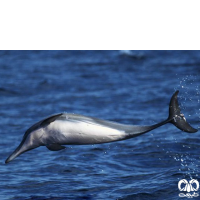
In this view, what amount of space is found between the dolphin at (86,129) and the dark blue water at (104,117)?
186 cm

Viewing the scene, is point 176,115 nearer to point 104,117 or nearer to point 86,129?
point 86,129

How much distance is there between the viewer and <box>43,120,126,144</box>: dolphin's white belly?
970cm

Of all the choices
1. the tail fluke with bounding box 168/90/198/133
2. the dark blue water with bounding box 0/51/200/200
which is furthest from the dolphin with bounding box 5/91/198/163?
the dark blue water with bounding box 0/51/200/200

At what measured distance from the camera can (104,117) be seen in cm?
1886

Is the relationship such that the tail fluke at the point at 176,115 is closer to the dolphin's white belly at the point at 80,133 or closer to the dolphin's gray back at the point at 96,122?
the dolphin's gray back at the point at 96,122

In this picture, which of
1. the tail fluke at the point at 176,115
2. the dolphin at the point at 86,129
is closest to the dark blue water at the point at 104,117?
the dolphin at the point at 86,129

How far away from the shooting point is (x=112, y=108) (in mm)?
20297

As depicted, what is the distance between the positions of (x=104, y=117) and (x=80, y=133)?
9.15 meters

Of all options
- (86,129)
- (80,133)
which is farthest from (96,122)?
(80,133)

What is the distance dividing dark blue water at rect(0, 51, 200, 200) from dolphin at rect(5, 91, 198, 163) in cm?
186

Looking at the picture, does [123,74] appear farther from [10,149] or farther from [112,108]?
[10,149]
